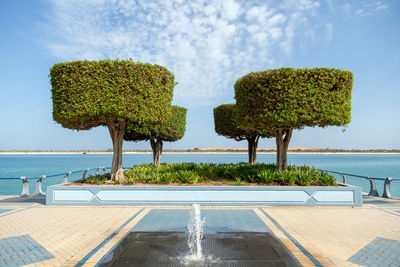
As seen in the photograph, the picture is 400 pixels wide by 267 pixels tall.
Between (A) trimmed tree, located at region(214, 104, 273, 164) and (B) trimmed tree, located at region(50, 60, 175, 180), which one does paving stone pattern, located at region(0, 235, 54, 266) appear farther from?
(A) trimmed tree, located at region(214, 104, 273, 164)

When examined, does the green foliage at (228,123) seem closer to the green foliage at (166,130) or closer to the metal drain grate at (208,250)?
the green foliage at (166,130)

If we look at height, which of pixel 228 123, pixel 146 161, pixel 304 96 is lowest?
pixel 146 161

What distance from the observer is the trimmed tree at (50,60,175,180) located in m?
9.69

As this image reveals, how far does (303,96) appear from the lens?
982 cm

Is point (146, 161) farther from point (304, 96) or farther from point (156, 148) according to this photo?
point (304, 96)

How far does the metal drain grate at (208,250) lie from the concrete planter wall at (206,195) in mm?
3491

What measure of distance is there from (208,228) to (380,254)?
3.72m

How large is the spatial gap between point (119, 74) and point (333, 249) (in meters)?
9.11

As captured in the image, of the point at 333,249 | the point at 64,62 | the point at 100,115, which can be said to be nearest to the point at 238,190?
the point at 333,249

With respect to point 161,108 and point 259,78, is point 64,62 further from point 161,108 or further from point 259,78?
point 259,78

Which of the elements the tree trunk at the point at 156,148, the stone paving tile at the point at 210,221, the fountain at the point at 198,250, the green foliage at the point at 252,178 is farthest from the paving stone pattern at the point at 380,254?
the tree trunk at the point at 156,148

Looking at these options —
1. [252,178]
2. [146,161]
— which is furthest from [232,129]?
[146,161]

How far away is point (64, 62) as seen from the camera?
33.0 feet

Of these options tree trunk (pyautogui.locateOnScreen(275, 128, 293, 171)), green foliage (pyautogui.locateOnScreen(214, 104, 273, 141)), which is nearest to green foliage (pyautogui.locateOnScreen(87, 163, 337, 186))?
tree trunk (pyautogui.locateOnScreen(275, 128, 293, 171))
